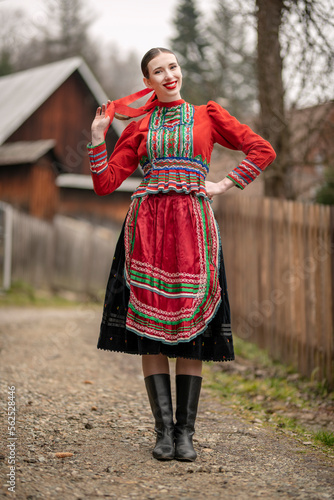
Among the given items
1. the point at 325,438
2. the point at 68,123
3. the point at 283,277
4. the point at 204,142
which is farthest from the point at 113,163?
the point at 68,123

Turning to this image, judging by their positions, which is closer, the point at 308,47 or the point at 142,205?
the point at 142,205

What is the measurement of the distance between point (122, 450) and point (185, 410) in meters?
0.35

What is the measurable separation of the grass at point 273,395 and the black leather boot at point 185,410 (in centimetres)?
77

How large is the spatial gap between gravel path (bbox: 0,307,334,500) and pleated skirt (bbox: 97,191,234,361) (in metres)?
0.47

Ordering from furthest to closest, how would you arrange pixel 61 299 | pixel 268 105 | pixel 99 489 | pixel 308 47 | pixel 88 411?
pixel 61 299 < pixel 268 105 < pixel 308 47 < pixel 88 411 < pixel 99 489

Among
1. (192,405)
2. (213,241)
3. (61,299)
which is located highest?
(213,241)

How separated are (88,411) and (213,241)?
1.30m

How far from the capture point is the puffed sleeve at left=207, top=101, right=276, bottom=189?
Answer: 8.43 ft

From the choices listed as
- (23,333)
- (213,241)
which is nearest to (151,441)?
(213,241)

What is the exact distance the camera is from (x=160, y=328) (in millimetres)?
2500

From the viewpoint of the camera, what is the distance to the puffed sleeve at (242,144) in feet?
8.43

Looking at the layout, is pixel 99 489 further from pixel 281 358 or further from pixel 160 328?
pixel 281 358

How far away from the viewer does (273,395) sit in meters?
3.94

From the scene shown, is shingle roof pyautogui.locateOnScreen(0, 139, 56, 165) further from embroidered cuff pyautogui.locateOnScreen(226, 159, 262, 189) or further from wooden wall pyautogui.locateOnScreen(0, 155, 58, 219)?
embroidered cuff pyautogui.locateOnScreen(226, 159, 262, 189)
